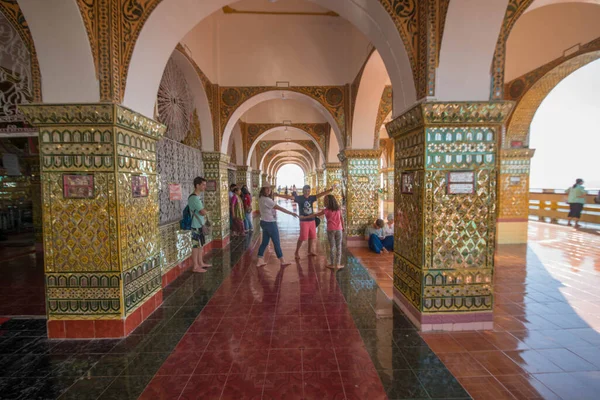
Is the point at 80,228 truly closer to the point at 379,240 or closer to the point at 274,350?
the point at 274,350

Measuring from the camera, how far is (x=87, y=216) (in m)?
2.92

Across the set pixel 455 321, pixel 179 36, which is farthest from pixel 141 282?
pixel 455 321

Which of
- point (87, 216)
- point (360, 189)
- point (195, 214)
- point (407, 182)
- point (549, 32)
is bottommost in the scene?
point (195, 214)

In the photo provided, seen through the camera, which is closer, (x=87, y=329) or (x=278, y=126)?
(x=87, y=329)

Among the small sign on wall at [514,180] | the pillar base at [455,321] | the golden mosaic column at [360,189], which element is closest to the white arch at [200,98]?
the golden mosaic column at [360,189]

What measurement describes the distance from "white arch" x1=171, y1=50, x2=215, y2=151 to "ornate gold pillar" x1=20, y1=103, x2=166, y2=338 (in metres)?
3.06

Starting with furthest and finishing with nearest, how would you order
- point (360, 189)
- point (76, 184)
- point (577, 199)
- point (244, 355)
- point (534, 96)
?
point (577, 199)
point (360, 189)
point (534, 96)
point (76, 184)
point (244, 355)

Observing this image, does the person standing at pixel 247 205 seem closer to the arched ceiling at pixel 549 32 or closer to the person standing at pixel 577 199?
the arched ceiling at pixel 549 32

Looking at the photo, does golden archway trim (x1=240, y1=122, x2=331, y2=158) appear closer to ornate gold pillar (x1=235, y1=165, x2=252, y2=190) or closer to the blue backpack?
ornate gold pillar (x1=235, y1=165, x2=252, y2=190)

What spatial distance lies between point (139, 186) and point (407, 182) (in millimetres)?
2956

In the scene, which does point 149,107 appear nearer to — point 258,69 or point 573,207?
point 258,69

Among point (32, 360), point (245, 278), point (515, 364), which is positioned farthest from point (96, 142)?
point (515, 364)

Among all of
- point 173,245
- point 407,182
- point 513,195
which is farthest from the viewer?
point 513,195

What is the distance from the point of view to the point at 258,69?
718 centimetres
